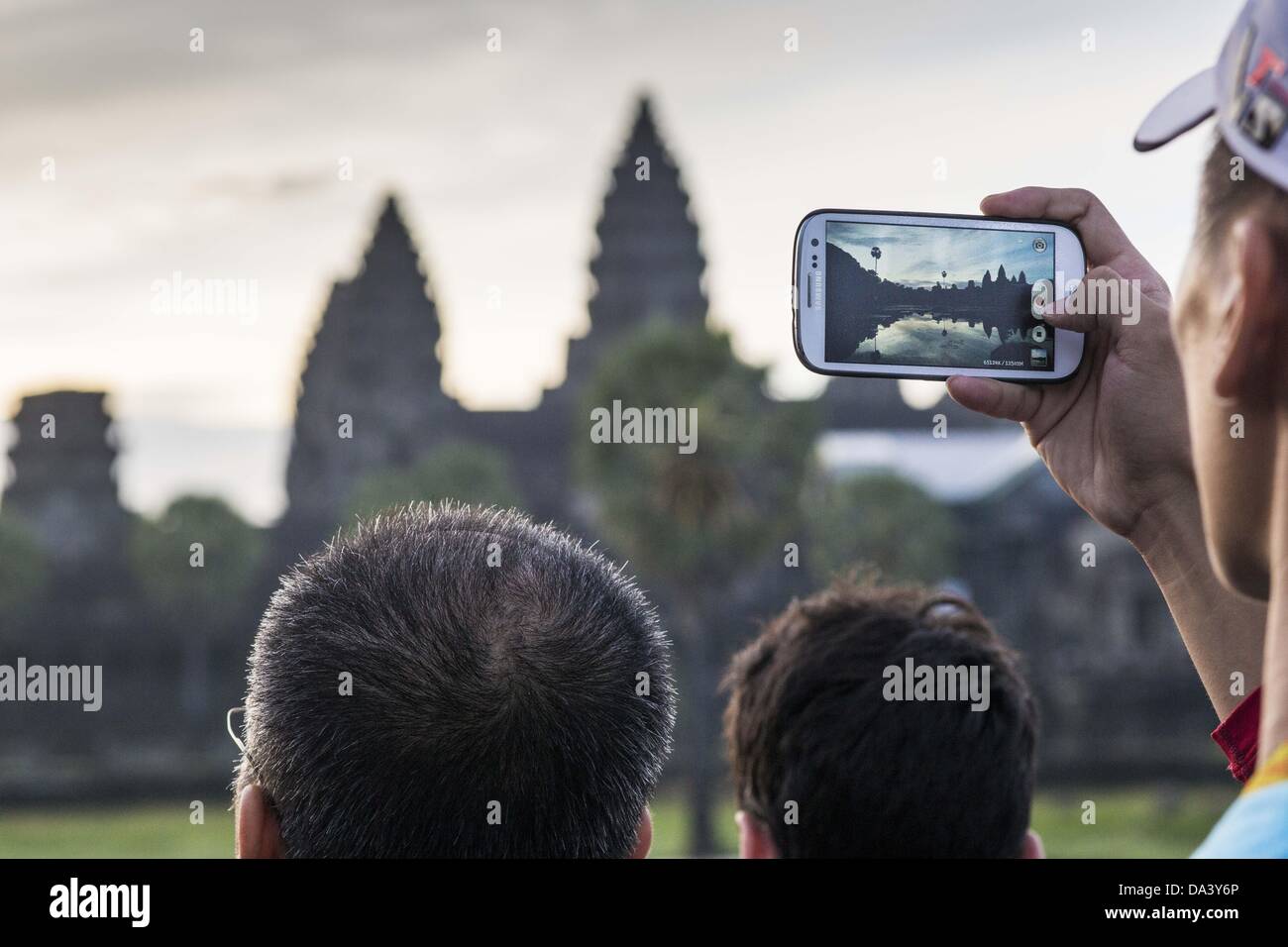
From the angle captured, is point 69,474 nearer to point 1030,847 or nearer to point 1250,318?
point 1030,847

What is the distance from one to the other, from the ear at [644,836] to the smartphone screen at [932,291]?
72cm

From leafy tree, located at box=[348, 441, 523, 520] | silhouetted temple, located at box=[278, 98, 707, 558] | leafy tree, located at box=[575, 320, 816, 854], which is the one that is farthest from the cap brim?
silhouetted temple, located at box=[278, 98, 707, 558]

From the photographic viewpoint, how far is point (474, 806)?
5.91ft

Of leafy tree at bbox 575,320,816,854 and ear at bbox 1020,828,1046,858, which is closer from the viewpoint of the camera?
ear at bbox 1020,828,1046,858

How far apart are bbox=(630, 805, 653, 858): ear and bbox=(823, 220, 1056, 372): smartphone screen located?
722 millimetres

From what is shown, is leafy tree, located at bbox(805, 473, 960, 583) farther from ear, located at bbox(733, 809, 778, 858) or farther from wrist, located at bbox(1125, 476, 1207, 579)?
wrist, located at bbox(1125, 476, 1207, 579)

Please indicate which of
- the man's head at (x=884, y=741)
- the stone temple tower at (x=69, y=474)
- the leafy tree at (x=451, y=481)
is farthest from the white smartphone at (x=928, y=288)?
the stone temple tower at (x=69, y=474)

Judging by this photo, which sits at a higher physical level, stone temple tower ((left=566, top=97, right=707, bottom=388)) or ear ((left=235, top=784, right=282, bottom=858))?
stone temple tower ((left=566, top=97, right=707, bottom=388))

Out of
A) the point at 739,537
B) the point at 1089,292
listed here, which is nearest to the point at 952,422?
the point at 739,537

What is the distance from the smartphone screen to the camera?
2184 millimetres

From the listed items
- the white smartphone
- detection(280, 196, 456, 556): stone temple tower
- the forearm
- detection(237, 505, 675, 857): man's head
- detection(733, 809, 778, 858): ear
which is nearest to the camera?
detection(237, 505, 675, 857): man's head

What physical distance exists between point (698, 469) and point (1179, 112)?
31301 mm

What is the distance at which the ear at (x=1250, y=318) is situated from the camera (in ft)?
3.69

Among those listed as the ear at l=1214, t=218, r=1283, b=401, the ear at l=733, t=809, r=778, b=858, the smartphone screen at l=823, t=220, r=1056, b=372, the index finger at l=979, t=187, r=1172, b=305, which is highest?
the index finger at l=979, t=187, r=1172, b=305
